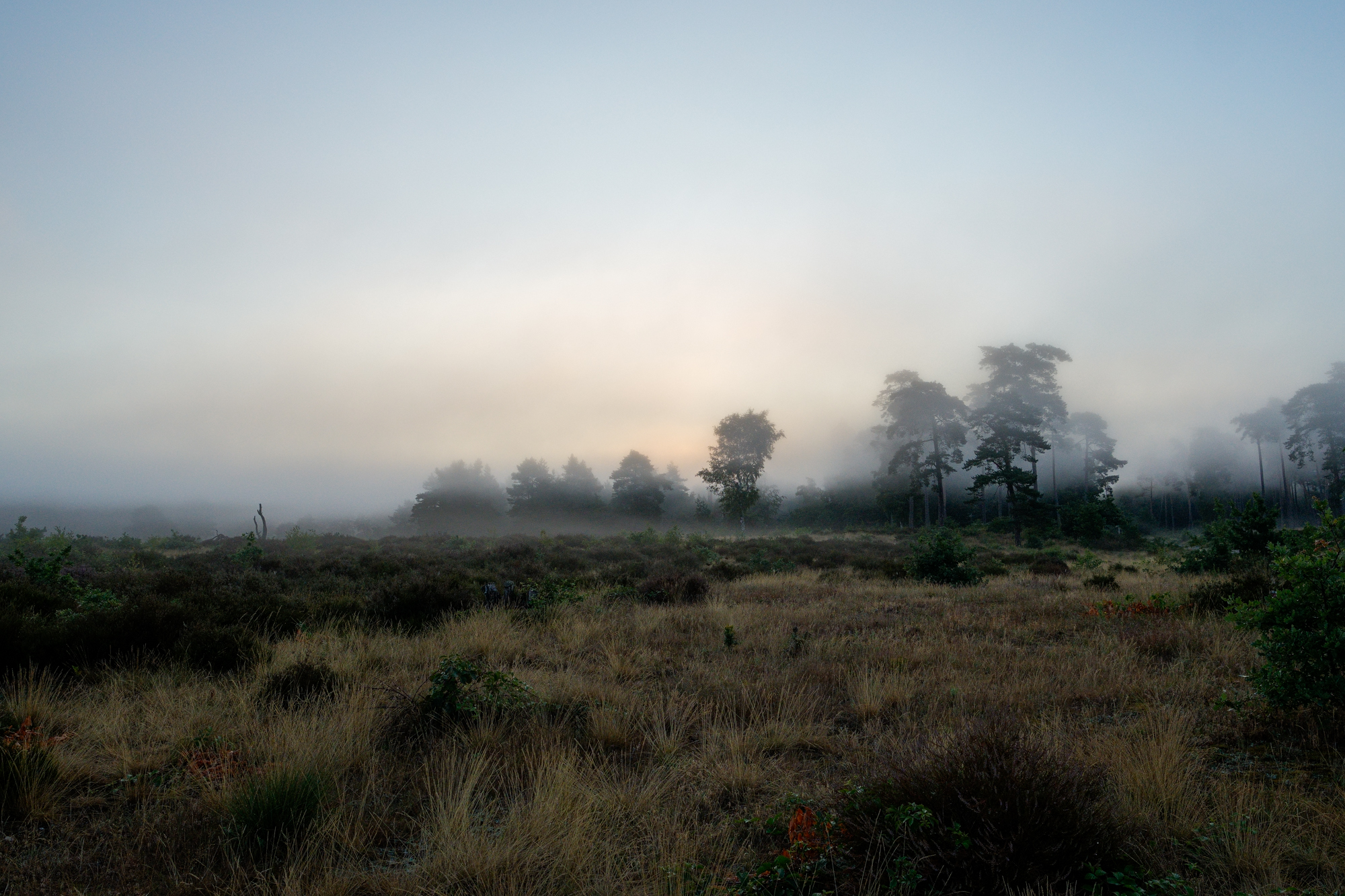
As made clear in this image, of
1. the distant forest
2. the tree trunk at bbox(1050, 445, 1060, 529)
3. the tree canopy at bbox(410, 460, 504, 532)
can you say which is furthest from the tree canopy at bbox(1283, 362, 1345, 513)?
the tree canopy at bbox(410, 460, 504, 532)

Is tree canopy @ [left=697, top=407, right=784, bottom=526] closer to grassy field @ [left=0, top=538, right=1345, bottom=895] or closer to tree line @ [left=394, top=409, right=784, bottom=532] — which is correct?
tree line @ [left=394, top=409, right=784, bottom=532]

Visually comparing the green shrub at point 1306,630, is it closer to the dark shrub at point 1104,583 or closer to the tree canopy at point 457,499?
the dark shrub at point 1104,583

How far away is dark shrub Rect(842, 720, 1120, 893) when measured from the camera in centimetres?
247

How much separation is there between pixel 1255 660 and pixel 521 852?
23.9ft

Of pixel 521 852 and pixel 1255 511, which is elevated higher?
pixel 1255 511

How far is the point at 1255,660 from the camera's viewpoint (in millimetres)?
5902

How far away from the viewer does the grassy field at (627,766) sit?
104 inches

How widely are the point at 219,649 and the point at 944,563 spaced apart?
14992mm

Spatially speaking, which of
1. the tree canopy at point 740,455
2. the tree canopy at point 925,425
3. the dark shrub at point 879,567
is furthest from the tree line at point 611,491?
the dark shrub at point 879,567

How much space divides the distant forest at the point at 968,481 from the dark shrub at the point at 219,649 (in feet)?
114

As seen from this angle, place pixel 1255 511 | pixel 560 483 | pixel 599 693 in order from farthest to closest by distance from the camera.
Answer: pixel 560 483
pixel 1255 511
pixel 599 693

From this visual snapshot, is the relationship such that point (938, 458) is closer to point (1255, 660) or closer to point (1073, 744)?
point (1255, 660)

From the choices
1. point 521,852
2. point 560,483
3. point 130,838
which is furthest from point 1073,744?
point 560,483

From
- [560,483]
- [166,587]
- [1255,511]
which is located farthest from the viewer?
[560,483]
